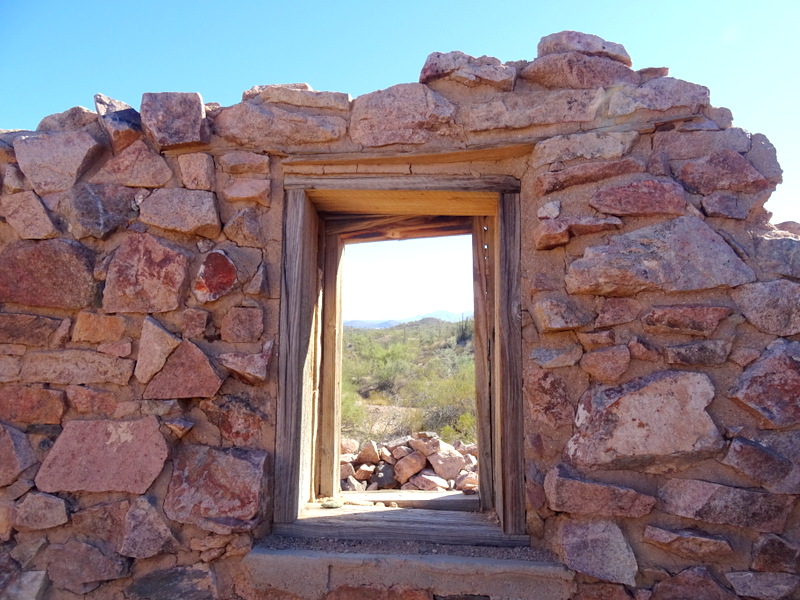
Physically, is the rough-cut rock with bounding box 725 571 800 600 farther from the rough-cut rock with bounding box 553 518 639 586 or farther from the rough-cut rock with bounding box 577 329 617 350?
the rough-cut rock with bounding box 577 329 617 350

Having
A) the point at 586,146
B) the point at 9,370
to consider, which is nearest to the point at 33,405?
the point at 9,370

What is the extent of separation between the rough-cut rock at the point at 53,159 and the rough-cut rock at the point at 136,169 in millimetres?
95

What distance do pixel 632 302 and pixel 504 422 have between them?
0.78 meters

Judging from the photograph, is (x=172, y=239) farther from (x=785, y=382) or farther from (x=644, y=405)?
(x=785, y=382)

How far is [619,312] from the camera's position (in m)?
2.21

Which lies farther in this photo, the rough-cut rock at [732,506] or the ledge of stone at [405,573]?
the ledge of stone at [405,573]

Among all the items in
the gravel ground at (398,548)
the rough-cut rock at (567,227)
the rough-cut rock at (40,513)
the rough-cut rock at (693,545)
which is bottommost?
the gravel ground at (398,548)

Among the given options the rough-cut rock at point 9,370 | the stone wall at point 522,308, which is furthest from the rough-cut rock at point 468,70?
the rough-cut rock at point 9,370

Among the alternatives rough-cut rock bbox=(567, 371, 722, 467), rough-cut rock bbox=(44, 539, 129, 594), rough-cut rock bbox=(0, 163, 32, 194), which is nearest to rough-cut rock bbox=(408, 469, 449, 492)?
rough-cut rock bbox=(567, 371, 722, 467)

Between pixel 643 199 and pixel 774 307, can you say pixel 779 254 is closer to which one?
pixel 774 307

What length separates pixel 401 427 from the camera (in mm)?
6793

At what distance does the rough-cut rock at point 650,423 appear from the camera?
2053 millimetres

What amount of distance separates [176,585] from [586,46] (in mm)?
3078

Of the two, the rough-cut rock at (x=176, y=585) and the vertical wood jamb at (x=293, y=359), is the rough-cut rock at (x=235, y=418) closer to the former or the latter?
the vertical wood jamb at (x=293, y=359)
